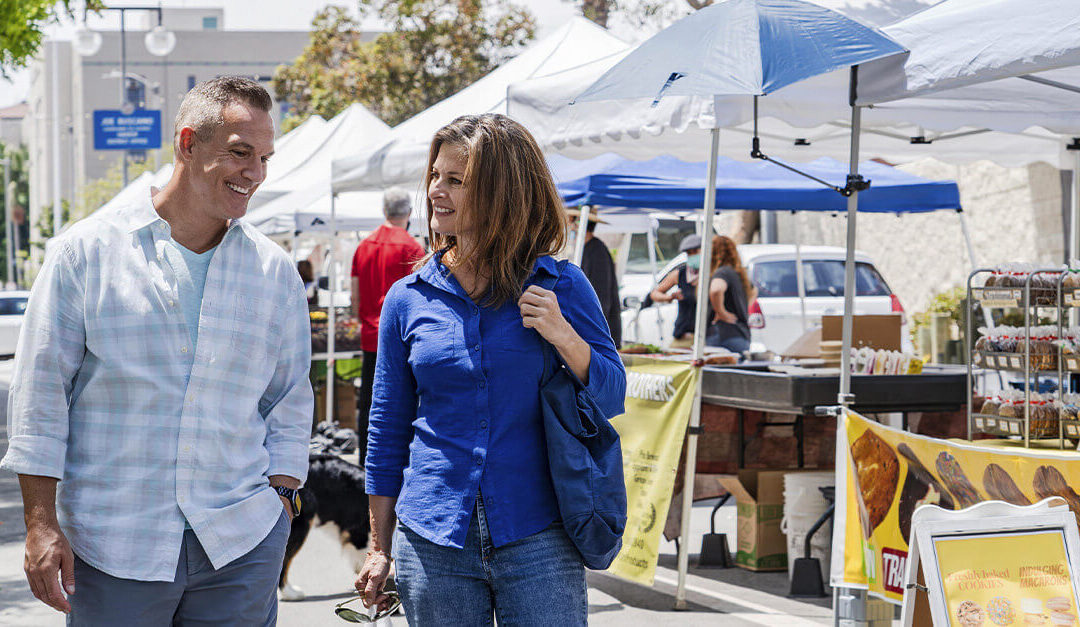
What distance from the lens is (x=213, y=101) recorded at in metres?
2.91

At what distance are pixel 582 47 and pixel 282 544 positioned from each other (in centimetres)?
706

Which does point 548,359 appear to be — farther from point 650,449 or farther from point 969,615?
point 650,449

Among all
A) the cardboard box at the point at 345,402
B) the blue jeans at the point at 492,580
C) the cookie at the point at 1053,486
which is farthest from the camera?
the cardboard box at the point at 345,402

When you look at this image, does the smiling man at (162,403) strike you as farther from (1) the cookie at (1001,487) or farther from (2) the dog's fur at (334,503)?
(2) the dog's fur at (334,503)

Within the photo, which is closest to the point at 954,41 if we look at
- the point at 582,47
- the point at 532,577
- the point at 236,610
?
the point at 532,577

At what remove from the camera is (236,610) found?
2834mm

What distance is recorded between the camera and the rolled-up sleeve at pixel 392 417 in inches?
114

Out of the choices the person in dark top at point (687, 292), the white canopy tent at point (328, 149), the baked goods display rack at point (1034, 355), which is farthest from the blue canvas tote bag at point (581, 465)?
the white canopy tent at point (328, 149)

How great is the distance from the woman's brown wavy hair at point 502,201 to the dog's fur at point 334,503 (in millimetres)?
3557

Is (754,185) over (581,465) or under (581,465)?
over

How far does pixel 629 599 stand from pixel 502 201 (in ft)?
13.9

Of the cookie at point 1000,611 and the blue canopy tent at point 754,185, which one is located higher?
the blue canopy tent at point 754,185

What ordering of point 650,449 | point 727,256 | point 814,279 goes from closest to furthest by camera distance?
1. point 650,449
2. point 727,256
3. point 814,279

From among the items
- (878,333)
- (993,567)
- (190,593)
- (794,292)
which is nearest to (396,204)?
(878,333)
